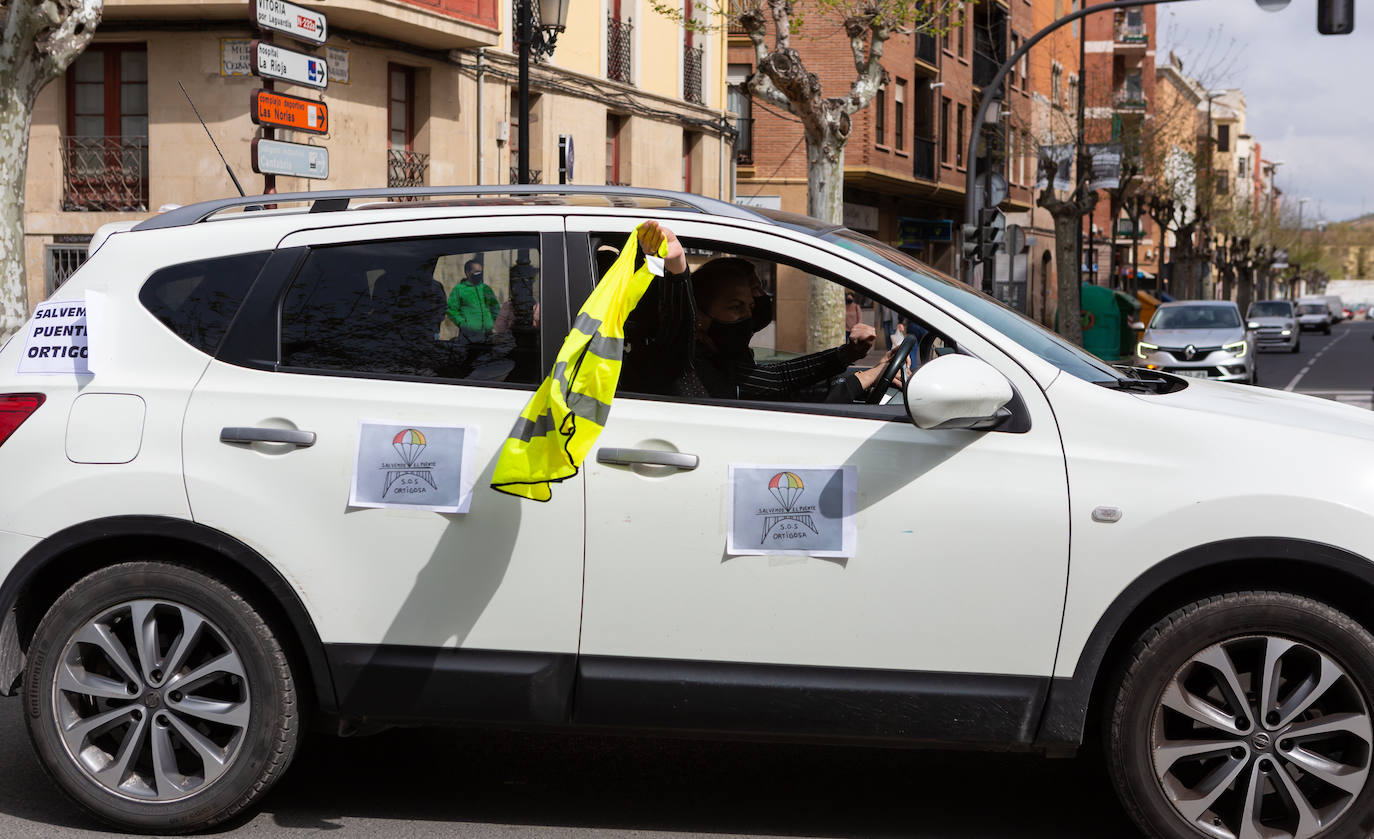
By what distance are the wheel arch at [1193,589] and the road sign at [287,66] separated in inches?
398

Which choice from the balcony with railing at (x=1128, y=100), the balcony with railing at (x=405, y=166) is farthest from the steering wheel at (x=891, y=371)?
the balcony with railing at (x=1128, y=100)

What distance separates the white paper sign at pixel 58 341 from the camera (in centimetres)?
446

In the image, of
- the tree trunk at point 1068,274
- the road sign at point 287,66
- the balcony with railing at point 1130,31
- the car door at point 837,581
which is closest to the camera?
the car door at point 837,581

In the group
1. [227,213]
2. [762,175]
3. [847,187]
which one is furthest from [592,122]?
[227,213]

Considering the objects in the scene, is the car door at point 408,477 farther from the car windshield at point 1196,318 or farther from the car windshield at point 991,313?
the car windshield at point 1196,318

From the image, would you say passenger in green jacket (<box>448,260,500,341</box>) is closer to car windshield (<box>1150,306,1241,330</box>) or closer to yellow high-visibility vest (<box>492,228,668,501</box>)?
yellow high-visibility vest (<box>492,228,668,501</box>)

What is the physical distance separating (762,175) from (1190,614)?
34597mm

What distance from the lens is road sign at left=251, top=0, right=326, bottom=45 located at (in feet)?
39.4

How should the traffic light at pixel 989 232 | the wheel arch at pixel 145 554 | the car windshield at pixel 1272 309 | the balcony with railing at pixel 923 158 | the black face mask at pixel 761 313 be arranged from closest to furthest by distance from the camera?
the wheel arch at pixel 145 554
the black face mask at pixel 761 313
the traffic light at pixel 989 232
the balcony with railing at pixel 923 158
the car windshield at pixel 1272 309

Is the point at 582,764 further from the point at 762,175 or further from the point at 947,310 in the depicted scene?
the point at 762,175

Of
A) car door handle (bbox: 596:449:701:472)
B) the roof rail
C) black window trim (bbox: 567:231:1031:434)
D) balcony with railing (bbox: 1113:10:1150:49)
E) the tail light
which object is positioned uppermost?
balcony with railing (bbox: 1113:10:1150:49)

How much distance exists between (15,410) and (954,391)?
8.78ft

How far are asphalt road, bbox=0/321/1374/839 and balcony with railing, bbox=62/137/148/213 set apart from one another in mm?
17510

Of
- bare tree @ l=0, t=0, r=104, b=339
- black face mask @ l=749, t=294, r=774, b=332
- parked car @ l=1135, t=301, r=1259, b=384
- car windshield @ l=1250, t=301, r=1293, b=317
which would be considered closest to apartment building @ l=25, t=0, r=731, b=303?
bare tree @ l=0, t=0, r=104, b=339
